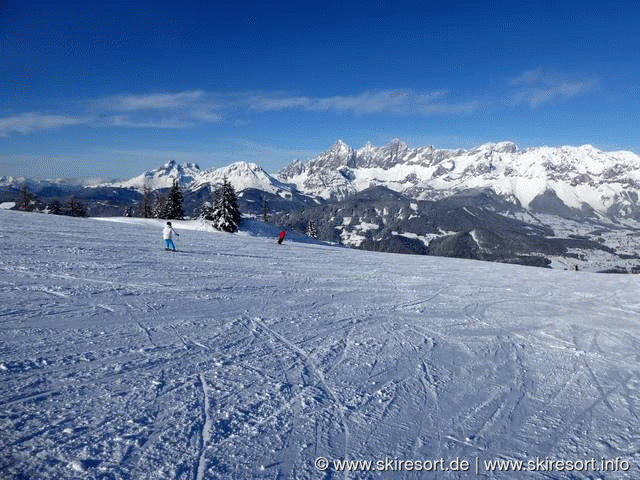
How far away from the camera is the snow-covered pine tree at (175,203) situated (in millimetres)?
64625

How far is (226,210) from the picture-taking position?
56969mm

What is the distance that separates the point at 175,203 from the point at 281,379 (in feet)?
210

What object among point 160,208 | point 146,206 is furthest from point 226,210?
point 146,206

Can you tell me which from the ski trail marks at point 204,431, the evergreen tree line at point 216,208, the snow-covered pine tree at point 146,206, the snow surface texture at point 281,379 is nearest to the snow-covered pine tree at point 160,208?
A: the evergreen tree line at point 216,208

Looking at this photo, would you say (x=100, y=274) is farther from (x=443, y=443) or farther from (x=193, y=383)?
(x=443, y=443)

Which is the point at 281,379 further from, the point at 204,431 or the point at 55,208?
the point at 55,208

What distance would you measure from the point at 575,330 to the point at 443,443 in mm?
8494

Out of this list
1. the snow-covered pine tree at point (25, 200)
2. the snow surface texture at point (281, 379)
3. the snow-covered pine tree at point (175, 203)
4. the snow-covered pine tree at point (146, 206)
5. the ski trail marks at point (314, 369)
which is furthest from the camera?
the snow-covered pine tree at point (146, 206)

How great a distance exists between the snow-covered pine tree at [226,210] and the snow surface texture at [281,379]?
1697 inches

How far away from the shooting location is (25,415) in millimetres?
4777

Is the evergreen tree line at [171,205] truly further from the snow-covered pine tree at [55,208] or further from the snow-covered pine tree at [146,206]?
the snow-covered pine tree at [55,208]

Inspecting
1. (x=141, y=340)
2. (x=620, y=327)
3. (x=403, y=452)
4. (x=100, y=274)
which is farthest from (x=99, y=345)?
(x=620, y=327)

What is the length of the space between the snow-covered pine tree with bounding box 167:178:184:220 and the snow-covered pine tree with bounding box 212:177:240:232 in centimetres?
1024

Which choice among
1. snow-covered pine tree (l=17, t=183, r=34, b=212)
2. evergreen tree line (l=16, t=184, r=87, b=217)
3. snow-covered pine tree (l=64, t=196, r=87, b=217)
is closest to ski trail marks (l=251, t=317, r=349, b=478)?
evergreen tree line (l=16, t=184, r=87, b=217)
